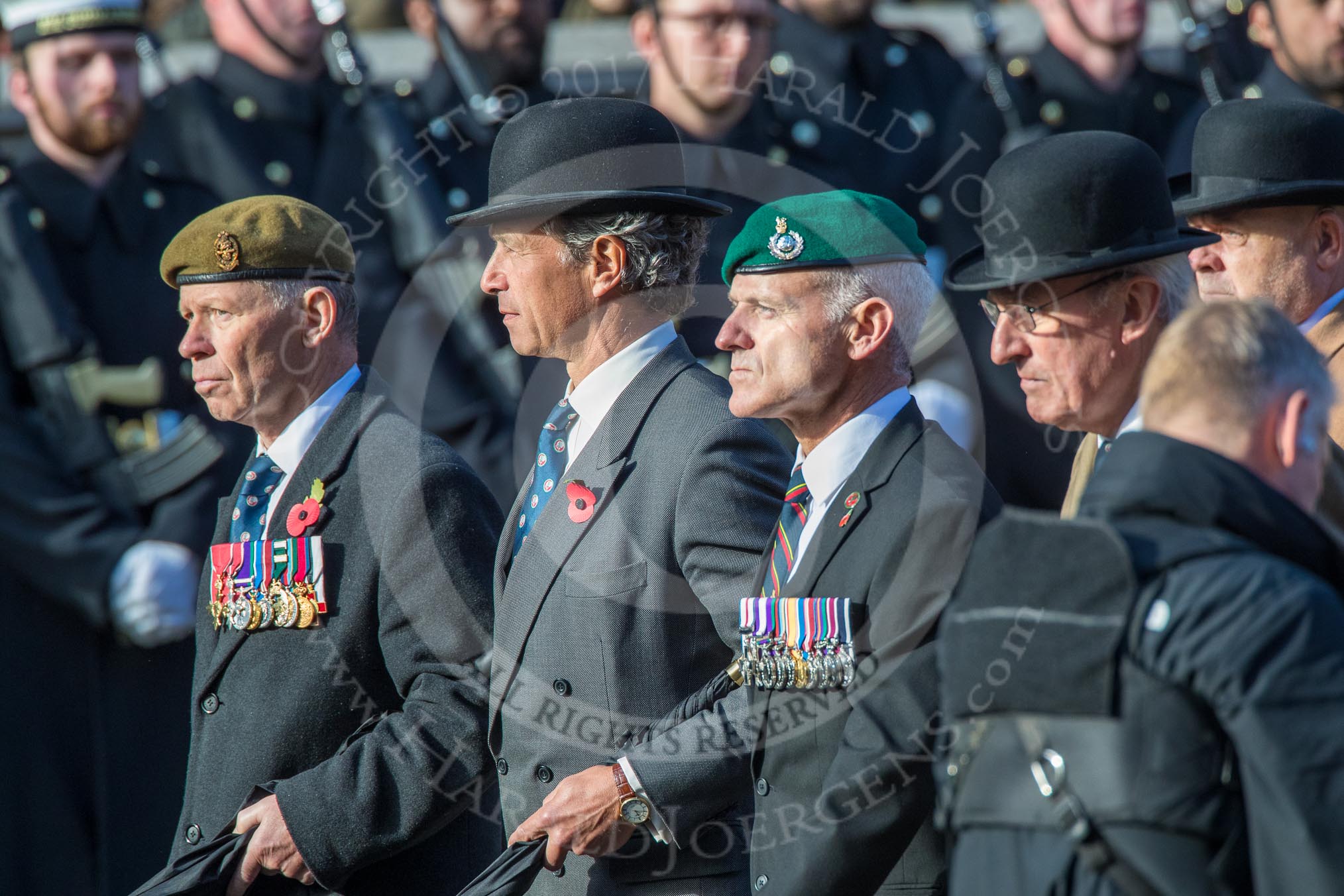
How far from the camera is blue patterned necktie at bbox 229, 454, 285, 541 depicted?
399 centimetres

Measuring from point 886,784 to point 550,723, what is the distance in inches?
29.7

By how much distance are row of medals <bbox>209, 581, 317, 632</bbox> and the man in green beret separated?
1006mm

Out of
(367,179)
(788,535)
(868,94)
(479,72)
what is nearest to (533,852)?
(788,535)

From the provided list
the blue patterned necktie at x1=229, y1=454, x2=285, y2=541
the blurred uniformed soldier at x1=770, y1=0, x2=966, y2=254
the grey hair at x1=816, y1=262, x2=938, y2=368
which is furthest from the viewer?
the blurred uniformed soldier at x1=770, y1=0, x2=966, y2=254

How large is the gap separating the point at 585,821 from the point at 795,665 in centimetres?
51

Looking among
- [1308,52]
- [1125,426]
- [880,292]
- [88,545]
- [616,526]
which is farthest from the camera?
[1308,52]

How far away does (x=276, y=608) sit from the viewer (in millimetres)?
3844

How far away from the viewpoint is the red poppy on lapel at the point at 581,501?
11.8 feet

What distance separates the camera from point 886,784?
3053 mm

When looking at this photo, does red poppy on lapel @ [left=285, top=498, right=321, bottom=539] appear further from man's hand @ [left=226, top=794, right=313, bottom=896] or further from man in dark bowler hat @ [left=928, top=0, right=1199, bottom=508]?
man in dark bowler hat @ [left=928, top=0, right=1199, bottom=508]

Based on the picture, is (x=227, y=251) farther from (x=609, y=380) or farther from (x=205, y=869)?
(x=205, y=869)

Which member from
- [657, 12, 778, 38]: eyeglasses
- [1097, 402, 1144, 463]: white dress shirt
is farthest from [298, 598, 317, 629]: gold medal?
[657, 12, 778, 38]: eyeglasses

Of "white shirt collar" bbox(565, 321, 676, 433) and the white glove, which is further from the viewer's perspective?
the white glove

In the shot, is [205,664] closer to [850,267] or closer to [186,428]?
[850,267]
